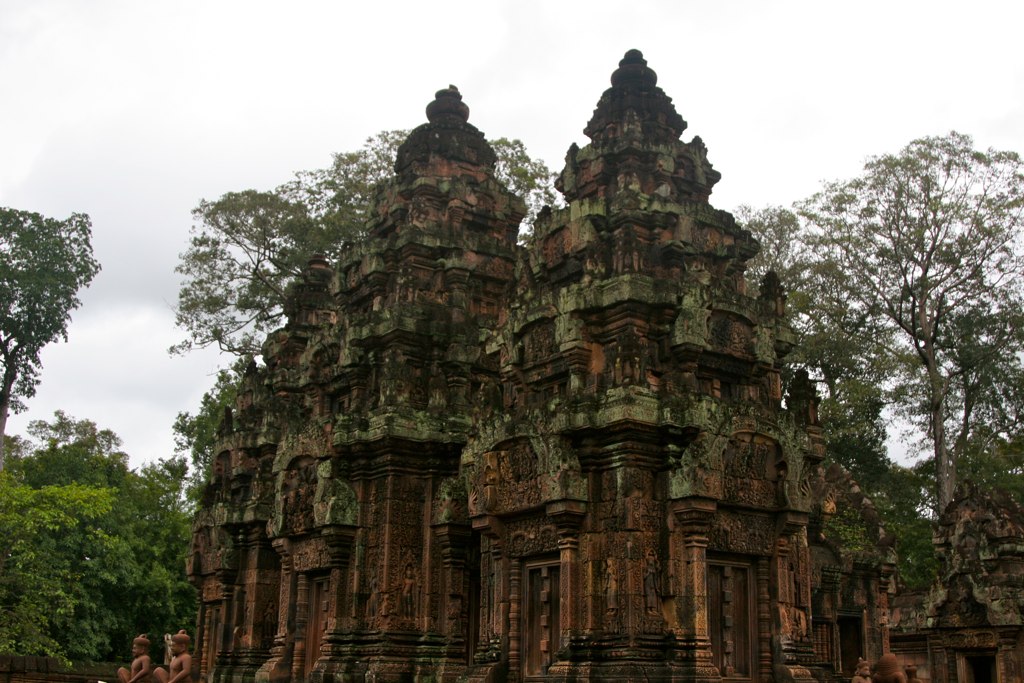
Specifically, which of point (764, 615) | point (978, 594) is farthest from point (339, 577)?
point (978, 594)

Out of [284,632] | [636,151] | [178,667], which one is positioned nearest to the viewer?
[178,667]

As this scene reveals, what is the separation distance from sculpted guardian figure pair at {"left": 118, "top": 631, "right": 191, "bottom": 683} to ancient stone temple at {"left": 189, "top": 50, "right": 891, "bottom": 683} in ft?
9.34

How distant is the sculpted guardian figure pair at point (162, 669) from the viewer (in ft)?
38.5

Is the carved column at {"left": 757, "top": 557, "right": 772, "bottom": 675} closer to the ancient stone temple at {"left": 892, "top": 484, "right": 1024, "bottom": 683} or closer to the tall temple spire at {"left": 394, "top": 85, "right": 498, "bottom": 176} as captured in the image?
the ancient stone temple at {"left": 892, "top": 484, "right": 1024, "bottom": 683}

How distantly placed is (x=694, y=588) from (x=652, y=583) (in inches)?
17.3

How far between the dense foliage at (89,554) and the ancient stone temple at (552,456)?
4.67m

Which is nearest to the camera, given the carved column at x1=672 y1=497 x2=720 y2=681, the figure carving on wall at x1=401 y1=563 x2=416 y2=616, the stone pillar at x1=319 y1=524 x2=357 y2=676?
the carved column at x1=672 y1=497 x2=720 y2=681

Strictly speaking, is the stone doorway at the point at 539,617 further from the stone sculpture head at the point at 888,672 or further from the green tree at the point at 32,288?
the green tree at the point at 32,288

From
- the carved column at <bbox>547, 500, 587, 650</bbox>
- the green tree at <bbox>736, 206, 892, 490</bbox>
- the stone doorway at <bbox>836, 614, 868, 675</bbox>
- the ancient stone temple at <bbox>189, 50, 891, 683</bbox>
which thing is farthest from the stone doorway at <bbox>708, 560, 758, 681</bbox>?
the green tree at <bbox>736, 206, 892, 490</bbox>

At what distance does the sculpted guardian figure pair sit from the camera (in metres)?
11.7

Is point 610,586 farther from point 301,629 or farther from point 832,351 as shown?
point 832,351

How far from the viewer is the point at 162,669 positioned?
12.4 metres

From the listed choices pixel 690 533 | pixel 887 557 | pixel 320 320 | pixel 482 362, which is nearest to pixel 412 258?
pixel 482 362

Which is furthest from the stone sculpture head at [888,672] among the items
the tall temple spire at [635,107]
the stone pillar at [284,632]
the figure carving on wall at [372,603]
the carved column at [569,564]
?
the stone pillar at [284,632]
